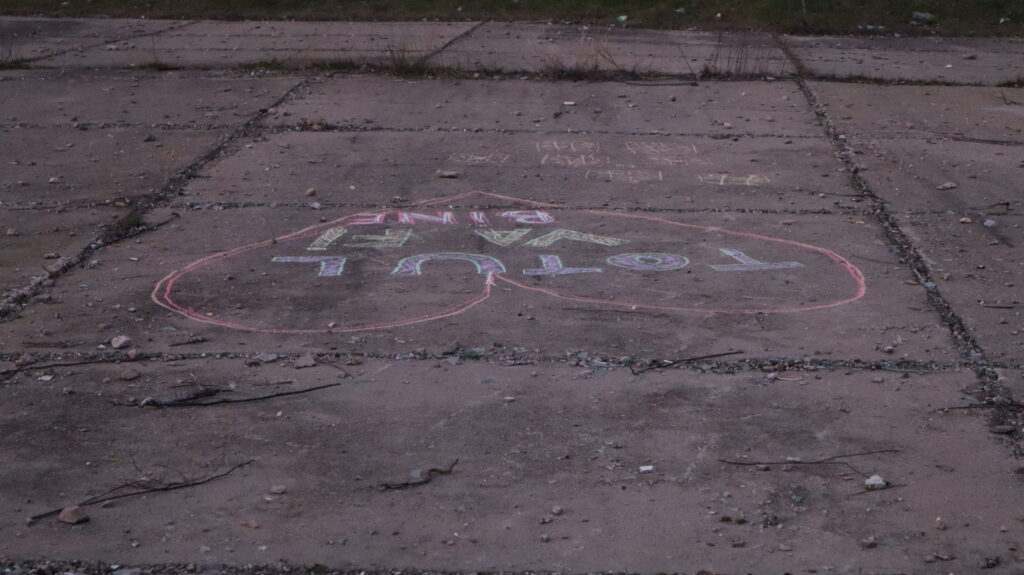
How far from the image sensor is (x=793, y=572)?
10.2 ft

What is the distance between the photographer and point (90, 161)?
7.35 metres

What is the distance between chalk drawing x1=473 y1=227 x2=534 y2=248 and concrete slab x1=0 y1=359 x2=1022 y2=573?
1.53 m

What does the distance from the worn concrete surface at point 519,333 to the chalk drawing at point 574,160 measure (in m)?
0.04

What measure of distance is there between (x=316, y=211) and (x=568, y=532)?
355 centimetres

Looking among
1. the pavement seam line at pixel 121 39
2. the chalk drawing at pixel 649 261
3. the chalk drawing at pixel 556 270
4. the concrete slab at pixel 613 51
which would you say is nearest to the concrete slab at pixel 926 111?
the concrete slab at pixel 613 51

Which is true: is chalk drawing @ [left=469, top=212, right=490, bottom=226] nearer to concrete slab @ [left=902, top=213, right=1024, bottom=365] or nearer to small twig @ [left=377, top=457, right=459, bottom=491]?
concrete slab @ [left=902, top=213, right=1024, bottom=365]

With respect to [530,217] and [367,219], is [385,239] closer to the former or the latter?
[367,219]

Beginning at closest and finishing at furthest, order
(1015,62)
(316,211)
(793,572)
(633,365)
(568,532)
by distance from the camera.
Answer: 1. (793,572)
2. (568,532)
3. (633,365)
4. (316,211)
5. (1015,62)

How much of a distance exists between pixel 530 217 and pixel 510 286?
3.60 feet

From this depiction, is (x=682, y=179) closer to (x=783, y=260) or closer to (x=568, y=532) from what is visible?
(x=783, y=260)

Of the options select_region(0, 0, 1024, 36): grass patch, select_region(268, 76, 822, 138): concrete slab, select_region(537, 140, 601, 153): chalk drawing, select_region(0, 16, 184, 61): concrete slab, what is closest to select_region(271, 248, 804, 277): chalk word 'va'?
select_region(537, 140, 601, 153): chalk drawing

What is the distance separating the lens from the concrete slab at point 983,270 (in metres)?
4.67

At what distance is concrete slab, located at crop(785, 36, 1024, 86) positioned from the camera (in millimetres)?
9727

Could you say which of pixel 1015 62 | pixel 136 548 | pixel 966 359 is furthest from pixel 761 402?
pixel 1015 62
